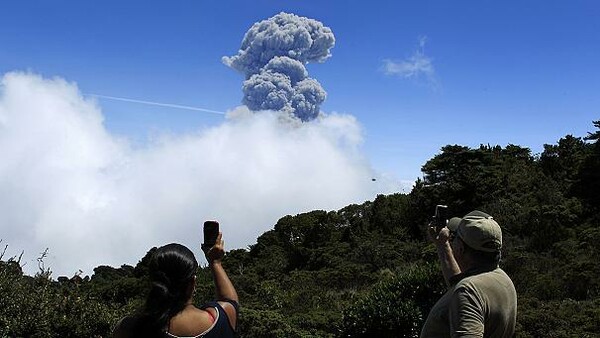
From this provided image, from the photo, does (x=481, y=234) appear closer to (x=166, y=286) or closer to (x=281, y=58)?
(x=166, y=286)

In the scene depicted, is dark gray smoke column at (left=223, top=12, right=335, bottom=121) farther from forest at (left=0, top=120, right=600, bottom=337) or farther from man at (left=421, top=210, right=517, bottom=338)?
man at (left=421, top=210, right=517, bottom=338)

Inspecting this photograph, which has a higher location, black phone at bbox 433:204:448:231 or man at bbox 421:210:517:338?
black phone at bbox 433:204:448:231

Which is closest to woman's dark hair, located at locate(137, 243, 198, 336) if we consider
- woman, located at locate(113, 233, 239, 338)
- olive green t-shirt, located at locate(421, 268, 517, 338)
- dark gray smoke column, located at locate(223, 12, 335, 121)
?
woman, located at locate(113, 233, 239, 338)

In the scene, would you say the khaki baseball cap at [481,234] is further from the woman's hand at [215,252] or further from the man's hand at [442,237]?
the woman's hand at [215,252]

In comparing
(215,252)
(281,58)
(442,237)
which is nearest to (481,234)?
(442,237)

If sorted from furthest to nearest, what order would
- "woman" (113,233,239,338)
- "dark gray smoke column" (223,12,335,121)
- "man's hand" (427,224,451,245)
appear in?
"dark gray smoke column" (223,12,335,121), "man's hand" (427,224,451,245), "woman" (113,233,239,338)

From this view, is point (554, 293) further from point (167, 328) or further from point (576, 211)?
point (167, 328)

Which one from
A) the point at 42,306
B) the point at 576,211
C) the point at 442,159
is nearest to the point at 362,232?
the point at 442,159
